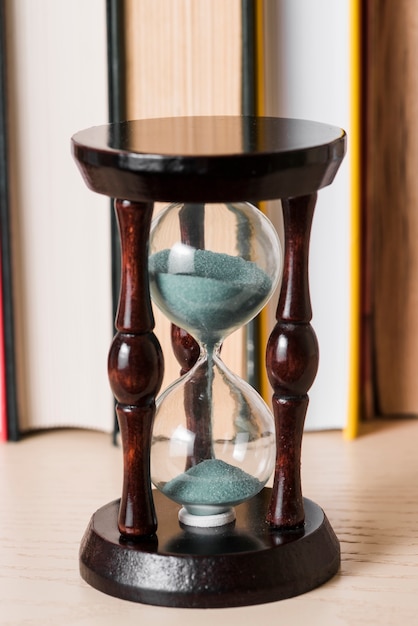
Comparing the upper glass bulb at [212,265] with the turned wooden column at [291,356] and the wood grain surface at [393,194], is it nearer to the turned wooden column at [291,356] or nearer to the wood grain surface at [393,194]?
the turned wooden column at [291,356]

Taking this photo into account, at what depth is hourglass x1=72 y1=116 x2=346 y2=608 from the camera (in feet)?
2.48

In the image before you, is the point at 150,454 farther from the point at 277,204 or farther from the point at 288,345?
the point at 277,204

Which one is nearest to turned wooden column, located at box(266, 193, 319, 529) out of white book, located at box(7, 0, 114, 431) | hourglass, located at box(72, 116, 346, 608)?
hourglass, located at box(72, 116, 346, 608)

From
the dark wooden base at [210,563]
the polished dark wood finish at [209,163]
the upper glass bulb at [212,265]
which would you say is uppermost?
the polished dark wood finish at [209,163]

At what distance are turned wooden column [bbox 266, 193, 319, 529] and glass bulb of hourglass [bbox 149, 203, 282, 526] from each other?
0.04ft

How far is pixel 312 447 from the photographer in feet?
3.81

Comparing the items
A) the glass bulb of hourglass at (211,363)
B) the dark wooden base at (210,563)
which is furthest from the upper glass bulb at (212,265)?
the dark wooden base at (210,563)

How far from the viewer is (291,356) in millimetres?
823

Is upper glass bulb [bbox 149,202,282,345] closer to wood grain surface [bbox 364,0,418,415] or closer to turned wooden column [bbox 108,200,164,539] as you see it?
turned wooden column [bbox 108,200,164,539]

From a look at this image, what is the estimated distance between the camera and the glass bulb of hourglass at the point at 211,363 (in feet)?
2.60

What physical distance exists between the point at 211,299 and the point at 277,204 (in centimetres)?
36

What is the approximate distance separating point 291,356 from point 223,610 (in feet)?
0.59

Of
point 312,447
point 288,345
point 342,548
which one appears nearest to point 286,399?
point 288,345

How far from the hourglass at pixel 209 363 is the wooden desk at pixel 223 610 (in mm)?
19
